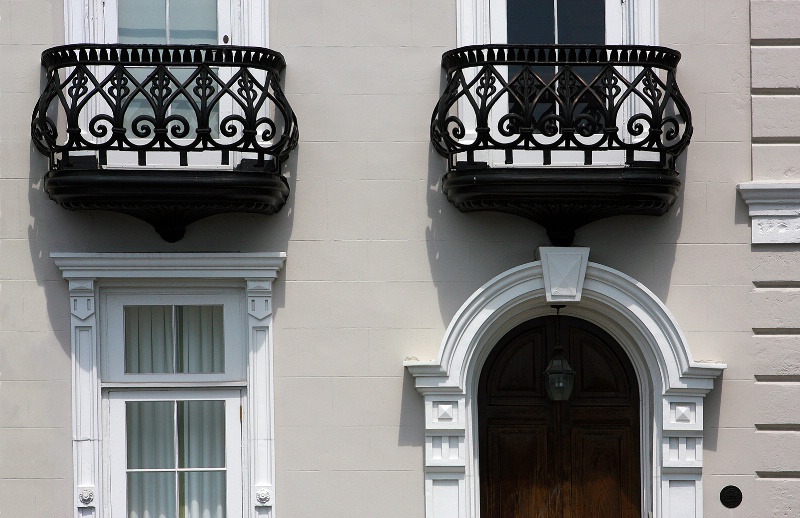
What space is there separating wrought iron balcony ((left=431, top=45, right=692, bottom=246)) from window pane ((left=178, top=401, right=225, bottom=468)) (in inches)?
97.6

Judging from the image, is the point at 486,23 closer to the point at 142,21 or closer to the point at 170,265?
the point at 142,21

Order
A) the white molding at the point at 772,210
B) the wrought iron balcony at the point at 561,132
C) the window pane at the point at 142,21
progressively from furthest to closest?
1. the window pane at the point at 142,21
2. the white molding at the point at 772,210
3. the wrought iron balcony at the point at 561,132

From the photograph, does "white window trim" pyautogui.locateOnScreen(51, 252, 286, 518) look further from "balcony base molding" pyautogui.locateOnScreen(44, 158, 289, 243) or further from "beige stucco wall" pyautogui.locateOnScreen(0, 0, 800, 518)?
"balcony base molding" pyautogui.locateOnScreen(44, 158, 289, 243)

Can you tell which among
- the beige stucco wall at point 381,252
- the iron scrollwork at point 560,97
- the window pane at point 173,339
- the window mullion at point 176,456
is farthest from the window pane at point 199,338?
the iron scrollwork at point 560,97

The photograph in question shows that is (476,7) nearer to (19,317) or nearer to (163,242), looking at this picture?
(163,242)

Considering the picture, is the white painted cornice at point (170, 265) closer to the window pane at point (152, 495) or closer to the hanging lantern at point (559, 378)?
the window pane at point (152, 495)

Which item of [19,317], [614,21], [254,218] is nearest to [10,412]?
[19,317]

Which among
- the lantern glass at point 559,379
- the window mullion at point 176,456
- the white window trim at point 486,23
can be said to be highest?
the white window trim at point 486,23

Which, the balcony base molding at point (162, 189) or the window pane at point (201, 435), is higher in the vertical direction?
the balcony base molding at point (162, 189)

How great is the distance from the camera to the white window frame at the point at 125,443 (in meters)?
7.67

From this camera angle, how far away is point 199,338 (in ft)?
25.6

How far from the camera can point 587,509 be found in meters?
7.94

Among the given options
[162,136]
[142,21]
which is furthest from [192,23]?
[162,136]

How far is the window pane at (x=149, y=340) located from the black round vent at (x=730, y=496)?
4.28 m
